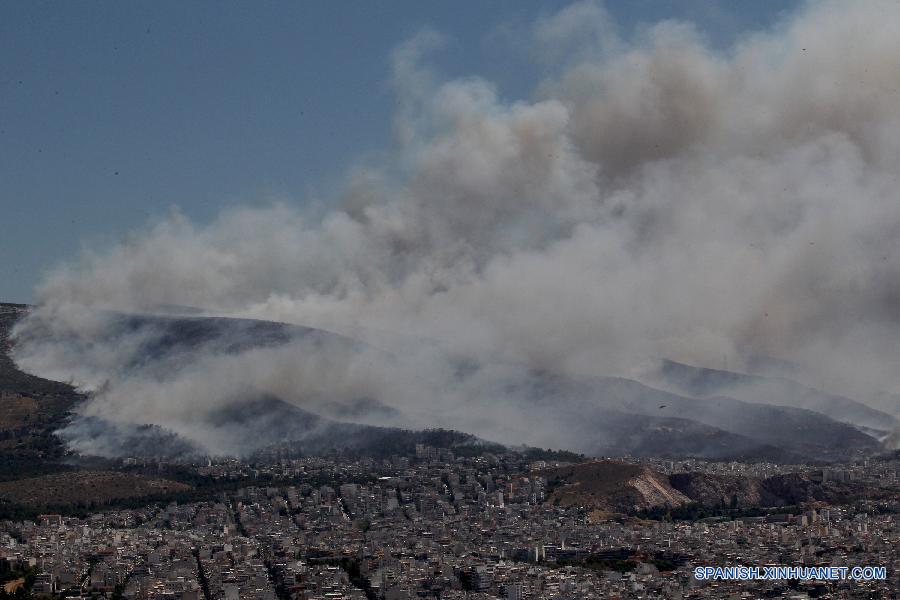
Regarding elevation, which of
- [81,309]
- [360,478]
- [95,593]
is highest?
[81,309]

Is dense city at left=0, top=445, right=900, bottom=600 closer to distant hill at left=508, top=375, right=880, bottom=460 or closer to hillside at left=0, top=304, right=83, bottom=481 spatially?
distant hill at left=508, top=375, right=880, bottom=460

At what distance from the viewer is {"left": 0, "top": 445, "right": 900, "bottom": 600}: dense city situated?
202 ft

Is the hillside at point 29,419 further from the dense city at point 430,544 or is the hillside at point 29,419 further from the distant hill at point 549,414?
the dense city at point 430,544

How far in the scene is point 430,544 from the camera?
75062 millimetres

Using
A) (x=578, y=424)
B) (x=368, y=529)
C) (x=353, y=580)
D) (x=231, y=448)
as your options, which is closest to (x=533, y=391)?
(x=578, y=424)

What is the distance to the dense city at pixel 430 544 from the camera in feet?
202

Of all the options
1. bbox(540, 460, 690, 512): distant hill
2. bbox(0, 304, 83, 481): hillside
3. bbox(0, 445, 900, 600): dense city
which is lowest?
bbox(0, 445, 900, 600): dense city

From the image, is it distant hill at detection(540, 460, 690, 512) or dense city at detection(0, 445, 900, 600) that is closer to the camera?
dense city at detection(0, 445, 900, 600)

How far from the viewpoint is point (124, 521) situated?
87.9m

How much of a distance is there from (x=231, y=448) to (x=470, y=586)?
66386 millimetres

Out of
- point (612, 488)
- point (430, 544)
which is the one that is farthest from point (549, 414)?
point (430, 544)

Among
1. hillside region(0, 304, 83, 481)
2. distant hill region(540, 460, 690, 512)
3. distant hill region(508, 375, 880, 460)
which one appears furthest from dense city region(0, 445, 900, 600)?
hillside region(0, 304, 83, 481)

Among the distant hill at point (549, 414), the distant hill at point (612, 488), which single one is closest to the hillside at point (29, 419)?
the distant hill at point (549, 414)

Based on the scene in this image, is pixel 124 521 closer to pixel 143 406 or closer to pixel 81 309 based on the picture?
pixel 143 406
